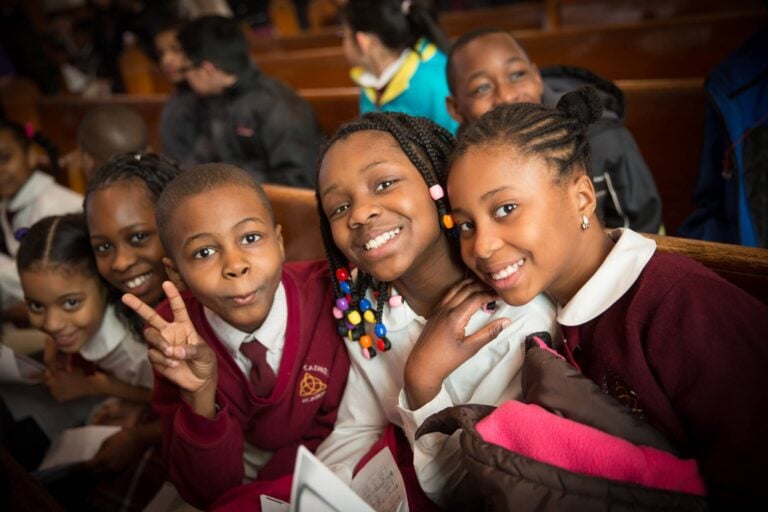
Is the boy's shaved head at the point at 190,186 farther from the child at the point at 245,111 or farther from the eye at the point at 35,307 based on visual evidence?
the child at the point at 245,111

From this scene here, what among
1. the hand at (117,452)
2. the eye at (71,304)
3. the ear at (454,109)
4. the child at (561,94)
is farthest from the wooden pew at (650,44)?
the hand at (117,452)

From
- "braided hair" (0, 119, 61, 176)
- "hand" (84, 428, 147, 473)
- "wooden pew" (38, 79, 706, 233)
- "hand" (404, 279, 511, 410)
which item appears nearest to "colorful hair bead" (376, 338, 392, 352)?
"hand" (404, 279, 511, 410)

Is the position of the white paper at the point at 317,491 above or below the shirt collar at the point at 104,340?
above

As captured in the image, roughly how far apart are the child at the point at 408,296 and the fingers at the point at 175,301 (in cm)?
34

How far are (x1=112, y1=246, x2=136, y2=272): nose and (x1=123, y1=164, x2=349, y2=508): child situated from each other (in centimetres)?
18

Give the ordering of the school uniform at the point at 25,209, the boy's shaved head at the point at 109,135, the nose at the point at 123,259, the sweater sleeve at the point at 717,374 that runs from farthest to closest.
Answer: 1. the boy's shaved head at the point at 109,135
2. the school uniform at the point at 25,209
3. the nose at the point at 123,259
4. the sweater sleeve at the point at 717,374

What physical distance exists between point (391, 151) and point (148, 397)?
45.7 inches

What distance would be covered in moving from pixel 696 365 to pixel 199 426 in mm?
952

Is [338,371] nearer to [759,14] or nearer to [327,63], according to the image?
[759,14]

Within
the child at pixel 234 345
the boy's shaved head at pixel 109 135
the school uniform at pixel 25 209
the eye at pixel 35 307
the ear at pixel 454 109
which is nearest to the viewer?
→ the child at pixel 234 345

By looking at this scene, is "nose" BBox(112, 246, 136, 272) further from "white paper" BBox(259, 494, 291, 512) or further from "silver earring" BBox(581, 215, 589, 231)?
"silver earring" BBox(581, 215, 589, 231)

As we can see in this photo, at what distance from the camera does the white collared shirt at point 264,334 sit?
1314 millimetres

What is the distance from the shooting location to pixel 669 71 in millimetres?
2697

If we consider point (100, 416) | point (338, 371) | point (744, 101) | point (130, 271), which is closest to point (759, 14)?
point (744, 101)
